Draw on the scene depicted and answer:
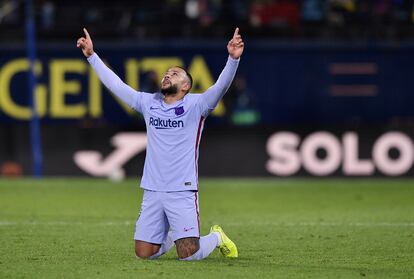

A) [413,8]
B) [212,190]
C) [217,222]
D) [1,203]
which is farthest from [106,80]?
[413,8]

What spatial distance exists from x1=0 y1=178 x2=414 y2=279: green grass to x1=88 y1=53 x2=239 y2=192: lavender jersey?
754 mm

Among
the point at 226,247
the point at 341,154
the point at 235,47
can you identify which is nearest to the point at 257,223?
the point at 226,247

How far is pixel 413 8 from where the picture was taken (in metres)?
23.3

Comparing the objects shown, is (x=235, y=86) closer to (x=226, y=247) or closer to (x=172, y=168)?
(x=226, y=247)

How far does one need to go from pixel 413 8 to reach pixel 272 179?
497 centimetres

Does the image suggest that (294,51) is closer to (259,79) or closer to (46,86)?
(259,79)

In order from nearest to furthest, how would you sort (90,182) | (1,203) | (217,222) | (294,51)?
(217,222), (1,203), (90,182), (294,51)

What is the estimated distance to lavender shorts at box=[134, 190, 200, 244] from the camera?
398 inches

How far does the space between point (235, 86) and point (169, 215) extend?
1223cm

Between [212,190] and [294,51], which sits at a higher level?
[294,51]

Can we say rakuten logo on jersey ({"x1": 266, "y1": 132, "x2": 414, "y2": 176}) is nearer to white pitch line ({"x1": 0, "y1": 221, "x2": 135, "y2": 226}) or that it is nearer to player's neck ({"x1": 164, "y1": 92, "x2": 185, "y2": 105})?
white pitch line ({"x1": 0, "y1": 221, "x2": 135, "y2": 226})

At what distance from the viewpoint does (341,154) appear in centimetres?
Answer: 2117

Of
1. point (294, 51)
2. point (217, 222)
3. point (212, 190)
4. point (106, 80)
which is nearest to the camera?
point (106, 80)

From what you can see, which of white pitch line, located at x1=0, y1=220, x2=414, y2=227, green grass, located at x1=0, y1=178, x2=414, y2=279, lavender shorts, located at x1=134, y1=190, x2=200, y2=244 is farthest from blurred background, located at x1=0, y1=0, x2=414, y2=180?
lavender shorts, located at x1=134, y1=190, x2=200, y2=244
